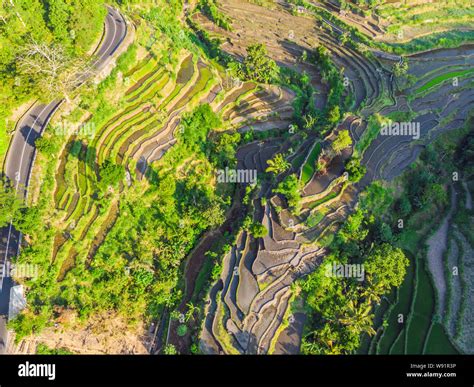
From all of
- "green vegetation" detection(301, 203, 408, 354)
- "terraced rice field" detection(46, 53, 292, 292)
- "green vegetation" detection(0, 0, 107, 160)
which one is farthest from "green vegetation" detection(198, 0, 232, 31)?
"green vegetation" detection(301, 203, 408, 354)

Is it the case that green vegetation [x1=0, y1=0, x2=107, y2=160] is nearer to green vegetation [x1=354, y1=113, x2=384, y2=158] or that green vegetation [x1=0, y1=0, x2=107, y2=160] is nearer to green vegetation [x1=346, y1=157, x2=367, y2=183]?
green vegetation [x1=346, y1=157, x2=367, y2=183]

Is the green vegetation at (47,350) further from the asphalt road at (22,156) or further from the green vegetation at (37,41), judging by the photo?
the green vegetation at (37,41)

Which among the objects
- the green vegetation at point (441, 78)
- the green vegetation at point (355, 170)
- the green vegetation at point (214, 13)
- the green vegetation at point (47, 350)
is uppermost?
the green vegetation at point (214, 13)

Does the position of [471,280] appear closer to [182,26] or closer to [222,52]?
[222,52]

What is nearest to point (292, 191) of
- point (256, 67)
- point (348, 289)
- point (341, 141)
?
point (341, 141)

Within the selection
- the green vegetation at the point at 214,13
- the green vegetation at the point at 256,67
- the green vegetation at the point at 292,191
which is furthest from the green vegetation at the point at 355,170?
the green vegetation at the point at 214,13
